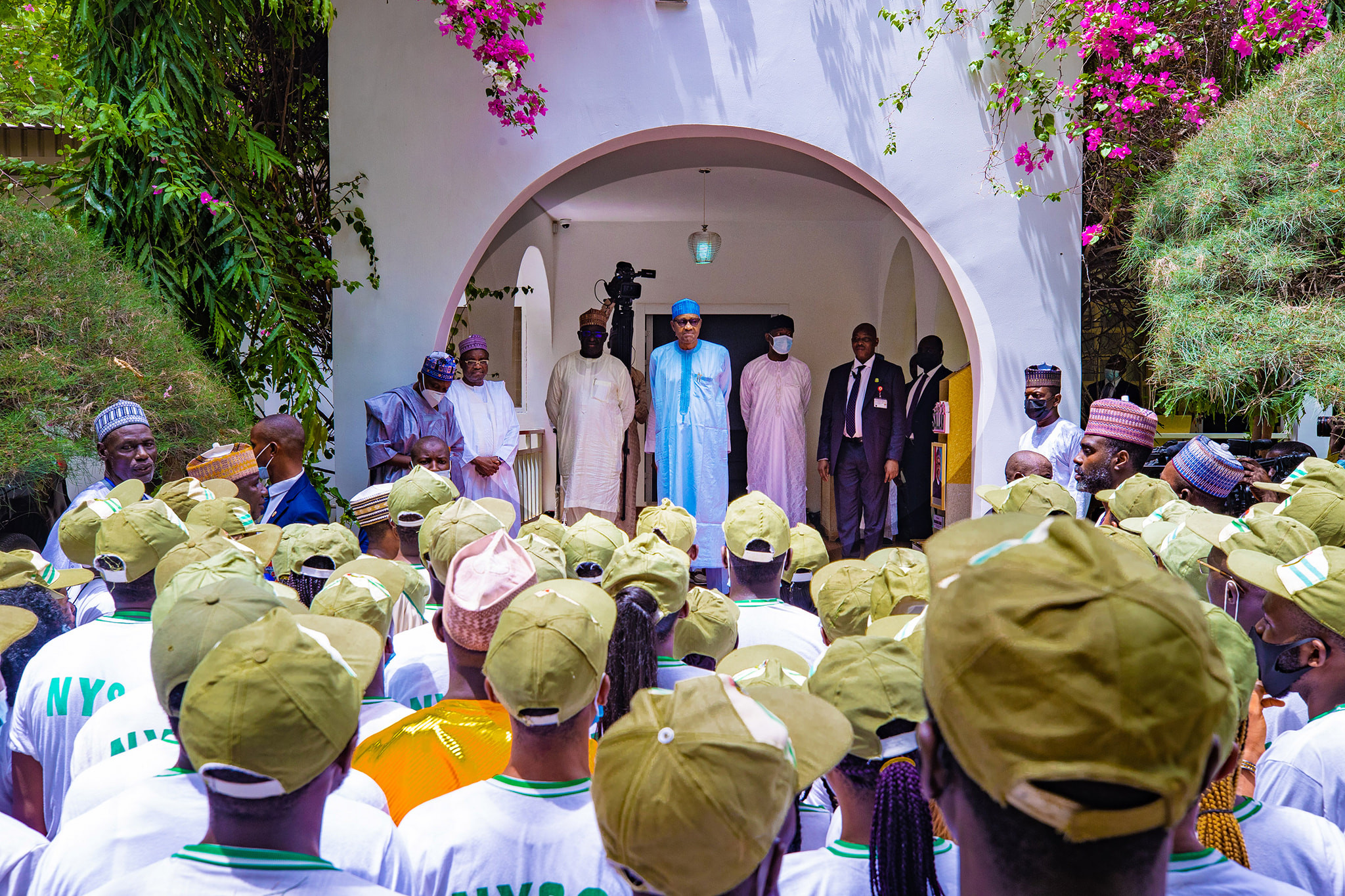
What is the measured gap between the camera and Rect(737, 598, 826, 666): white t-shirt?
8.93ft

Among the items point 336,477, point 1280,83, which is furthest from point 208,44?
point 1280,83

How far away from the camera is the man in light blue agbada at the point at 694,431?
21.6ft

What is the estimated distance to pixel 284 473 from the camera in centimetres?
430

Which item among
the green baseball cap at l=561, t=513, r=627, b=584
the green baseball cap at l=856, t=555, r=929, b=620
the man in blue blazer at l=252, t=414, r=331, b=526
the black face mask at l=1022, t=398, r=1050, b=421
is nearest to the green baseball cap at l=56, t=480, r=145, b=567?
the man in blue blazer at l=252, t=414, r=331, b=526

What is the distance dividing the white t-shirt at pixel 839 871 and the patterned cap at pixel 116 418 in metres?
3.37

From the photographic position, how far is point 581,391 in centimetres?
702

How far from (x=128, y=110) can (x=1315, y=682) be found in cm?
521

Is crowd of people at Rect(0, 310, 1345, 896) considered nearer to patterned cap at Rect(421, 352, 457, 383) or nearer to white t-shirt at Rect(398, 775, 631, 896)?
white t-shirt at Rect(398, 775, 631, 896)

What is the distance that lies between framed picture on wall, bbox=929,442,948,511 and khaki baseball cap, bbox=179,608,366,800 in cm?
560

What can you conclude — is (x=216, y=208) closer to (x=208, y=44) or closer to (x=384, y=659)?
(x=208, y=44)

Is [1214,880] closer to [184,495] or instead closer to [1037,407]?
[184,495]

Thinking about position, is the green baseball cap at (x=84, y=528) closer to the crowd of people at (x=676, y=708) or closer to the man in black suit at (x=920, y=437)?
the crowd of people at (x=676, y=708)

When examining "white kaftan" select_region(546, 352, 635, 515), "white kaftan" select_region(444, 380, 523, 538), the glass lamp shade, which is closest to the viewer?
"white kaftan" select_region(444, 380, 523, 538)

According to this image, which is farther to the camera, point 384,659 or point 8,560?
point 8,560
